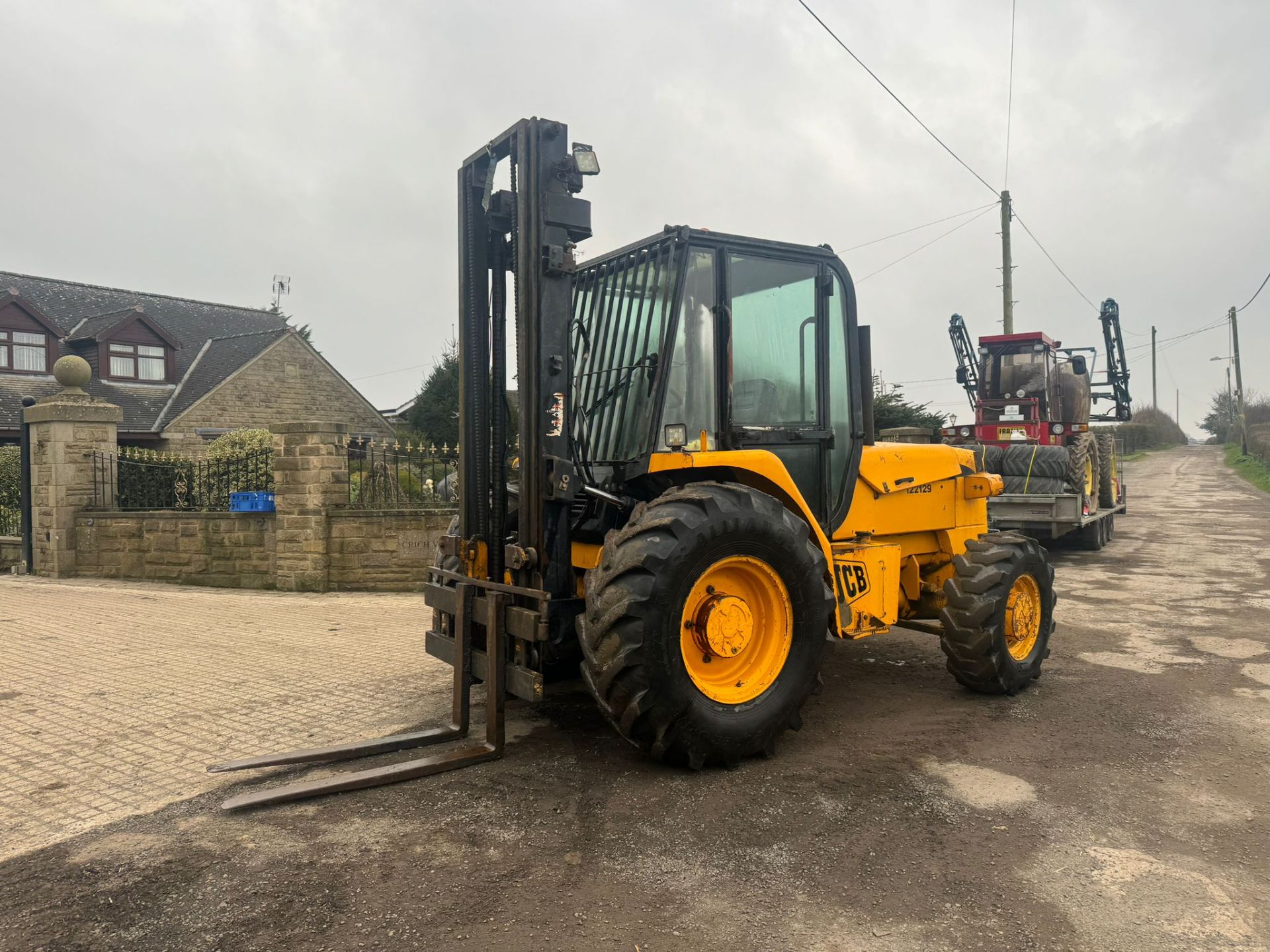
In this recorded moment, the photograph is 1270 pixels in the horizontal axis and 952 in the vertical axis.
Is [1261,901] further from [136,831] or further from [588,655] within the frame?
[136,831]

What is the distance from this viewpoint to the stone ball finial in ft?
40.4

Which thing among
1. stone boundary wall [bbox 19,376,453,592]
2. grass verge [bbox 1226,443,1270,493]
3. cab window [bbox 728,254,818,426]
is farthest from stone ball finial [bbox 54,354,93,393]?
grass verge [bbox 1226,443,1270,493]

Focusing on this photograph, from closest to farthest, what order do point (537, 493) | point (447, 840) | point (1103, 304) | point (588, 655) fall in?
point (447, 840) < point (588, 655) < point (537, 493) < point (1103, 304)

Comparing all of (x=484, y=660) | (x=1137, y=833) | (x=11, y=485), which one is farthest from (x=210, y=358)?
(x=1137, y=833)

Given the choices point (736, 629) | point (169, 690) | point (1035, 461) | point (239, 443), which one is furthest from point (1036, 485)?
point (239, 443)

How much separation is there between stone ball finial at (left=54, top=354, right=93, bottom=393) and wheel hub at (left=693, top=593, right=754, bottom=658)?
1140 cm

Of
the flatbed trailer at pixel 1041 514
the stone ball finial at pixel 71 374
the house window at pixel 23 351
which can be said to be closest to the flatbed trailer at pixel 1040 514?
the flatbed trailer at pixel 1041 514

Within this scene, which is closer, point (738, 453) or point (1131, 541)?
point (738, 453)

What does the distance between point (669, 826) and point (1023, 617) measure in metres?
3.41

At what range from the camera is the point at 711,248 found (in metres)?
4.82

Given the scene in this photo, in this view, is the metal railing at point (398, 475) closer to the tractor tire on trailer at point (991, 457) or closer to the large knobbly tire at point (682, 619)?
the large knobbly tire at point (682, 619)

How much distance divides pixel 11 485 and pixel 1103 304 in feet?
62.8

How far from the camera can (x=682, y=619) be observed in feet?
13.7

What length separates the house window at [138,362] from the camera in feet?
87.7
